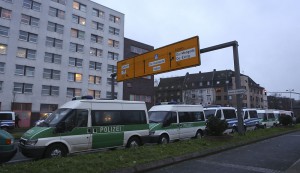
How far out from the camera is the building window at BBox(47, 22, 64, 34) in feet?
151

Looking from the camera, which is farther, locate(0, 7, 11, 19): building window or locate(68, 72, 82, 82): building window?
locate(68, 72, 82, 82): building window

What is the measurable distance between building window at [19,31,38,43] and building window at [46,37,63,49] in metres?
2.06

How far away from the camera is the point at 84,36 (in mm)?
51188

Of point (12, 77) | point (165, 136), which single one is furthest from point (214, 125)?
point (12, 77)

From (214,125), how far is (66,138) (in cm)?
749

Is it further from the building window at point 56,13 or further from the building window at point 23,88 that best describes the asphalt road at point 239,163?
the building window at point 56,13

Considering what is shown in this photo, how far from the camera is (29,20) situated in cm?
4350

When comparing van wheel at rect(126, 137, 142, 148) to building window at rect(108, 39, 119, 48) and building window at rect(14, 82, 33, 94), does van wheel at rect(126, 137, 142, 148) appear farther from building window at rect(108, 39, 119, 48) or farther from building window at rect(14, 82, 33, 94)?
building window at rect(108, 39, 119, 48)

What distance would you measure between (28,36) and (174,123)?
3715 centimetres

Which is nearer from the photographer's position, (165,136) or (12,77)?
(165,136)

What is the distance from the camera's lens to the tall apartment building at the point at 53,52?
40719 millimetres

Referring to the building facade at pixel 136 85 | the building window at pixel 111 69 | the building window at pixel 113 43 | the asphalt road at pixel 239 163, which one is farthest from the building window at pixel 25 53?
the asphalt road at pixel 239 163

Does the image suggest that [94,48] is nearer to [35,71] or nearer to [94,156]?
[35,71]

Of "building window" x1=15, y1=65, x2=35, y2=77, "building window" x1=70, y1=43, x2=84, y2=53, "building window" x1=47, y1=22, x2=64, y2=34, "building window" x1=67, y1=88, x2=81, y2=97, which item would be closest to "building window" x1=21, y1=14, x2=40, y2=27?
"building window" x1=47, y1=22, x2=64, y2=34
